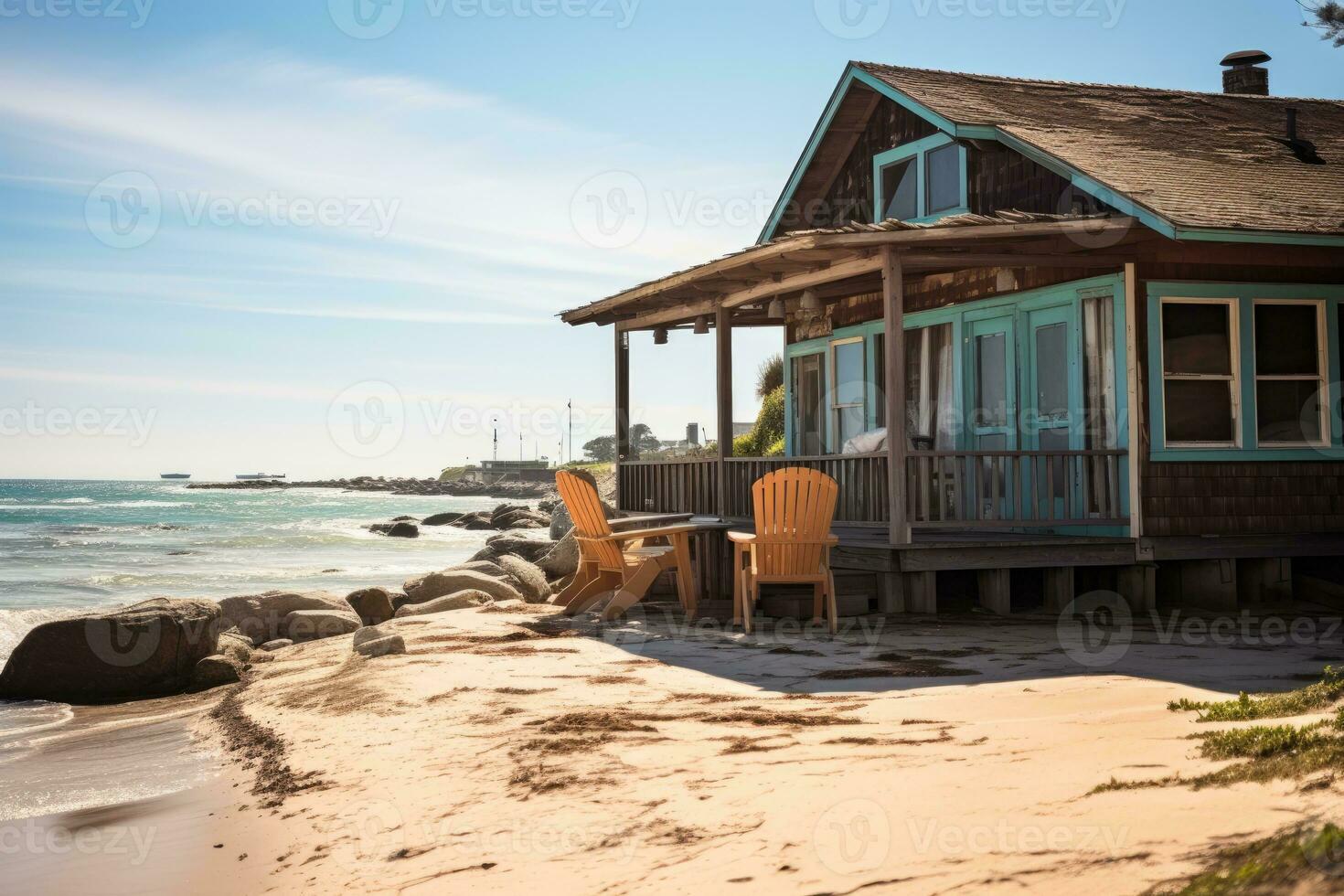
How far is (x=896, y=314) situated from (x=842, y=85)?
6.02 meters

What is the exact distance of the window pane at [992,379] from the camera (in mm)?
12789

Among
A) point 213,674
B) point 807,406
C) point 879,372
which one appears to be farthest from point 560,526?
point 213,674

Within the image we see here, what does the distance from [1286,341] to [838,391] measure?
18.7 ft

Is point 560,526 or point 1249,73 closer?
point 1249,73

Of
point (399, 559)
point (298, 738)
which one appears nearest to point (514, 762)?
point (298, 738)

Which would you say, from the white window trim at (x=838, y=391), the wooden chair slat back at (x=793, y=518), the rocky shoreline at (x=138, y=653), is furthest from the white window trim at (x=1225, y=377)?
the rocky shoreline at (x=138, y=653)

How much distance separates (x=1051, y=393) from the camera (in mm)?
12180

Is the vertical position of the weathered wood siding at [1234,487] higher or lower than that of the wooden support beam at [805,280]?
lower

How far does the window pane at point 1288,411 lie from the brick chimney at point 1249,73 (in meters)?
8.14

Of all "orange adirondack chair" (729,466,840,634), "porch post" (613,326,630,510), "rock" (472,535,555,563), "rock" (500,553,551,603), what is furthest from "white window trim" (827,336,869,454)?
"rock" (472,535,555,563)

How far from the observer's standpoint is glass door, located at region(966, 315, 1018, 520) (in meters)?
12.6

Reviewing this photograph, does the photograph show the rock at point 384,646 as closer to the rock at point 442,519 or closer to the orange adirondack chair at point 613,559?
the orange adirondack chair at point 613,559

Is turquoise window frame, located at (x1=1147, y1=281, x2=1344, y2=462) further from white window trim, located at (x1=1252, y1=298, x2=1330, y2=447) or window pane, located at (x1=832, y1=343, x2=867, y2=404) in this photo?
window pane, located at (x1=832, y1=343, x2=867, y2=404)

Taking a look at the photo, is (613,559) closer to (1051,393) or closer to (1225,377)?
(1051,393)
